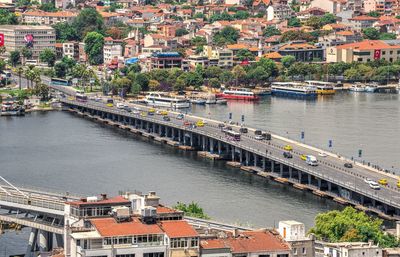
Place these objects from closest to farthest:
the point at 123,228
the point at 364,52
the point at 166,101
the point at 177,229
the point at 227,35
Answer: the point at 123,228 → the point at 177,229 → the point at 166,101 → the point at 364,52 → the point at 227,35

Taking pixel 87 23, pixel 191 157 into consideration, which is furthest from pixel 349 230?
pixel 87 23

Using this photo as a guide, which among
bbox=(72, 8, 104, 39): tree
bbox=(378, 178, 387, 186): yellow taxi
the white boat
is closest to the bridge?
bbox=(378, 178, 387, 186): yellow taxi

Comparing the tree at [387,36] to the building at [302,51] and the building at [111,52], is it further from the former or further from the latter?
the building at [111,52]

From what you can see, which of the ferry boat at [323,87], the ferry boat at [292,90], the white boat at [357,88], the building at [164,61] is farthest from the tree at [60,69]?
the white boat at [357,88]

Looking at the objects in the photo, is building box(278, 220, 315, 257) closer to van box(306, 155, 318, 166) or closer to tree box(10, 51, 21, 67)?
van box(306, 155, 318, 166)

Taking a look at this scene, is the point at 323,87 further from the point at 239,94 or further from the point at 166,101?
the point at 166,101

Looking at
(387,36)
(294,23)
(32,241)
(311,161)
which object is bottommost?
(311,161)
